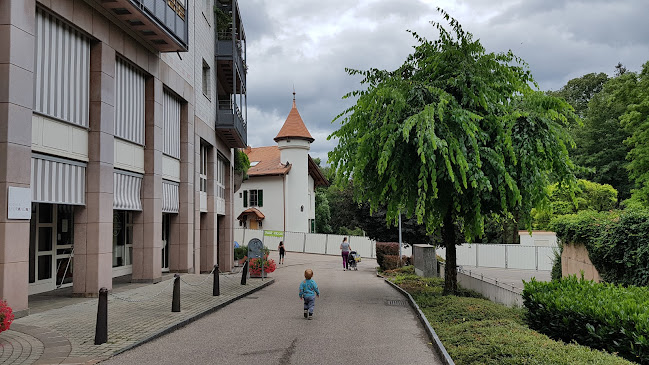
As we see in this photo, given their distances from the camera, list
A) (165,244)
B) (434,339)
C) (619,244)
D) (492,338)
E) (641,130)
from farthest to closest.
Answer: (641,130)
(165,244)
(619,244)
(434,339)
(492,338)

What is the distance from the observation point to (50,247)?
51.9ft

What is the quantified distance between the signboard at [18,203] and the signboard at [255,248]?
34.6ft

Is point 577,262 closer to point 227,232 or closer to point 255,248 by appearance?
point 255,248

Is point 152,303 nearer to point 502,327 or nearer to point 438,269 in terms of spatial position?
point 502,327

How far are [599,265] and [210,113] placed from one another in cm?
1861

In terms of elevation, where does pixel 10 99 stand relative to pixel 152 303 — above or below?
above

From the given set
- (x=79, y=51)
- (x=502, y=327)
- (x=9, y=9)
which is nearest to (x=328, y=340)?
(x=502, y=327)

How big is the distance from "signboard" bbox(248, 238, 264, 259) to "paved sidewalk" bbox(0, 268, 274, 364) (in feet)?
13.6

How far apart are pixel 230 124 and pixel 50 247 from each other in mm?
12330

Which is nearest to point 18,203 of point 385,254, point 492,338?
point 492,338

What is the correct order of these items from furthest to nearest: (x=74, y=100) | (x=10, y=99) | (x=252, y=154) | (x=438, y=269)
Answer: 1. (x=252, y=154)
2. (x=438, y=269)
3. (x=74, y=100)
4. (x=10, y=99)

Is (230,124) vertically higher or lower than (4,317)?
higher

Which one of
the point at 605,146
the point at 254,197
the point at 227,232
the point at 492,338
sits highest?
the point at 605,146

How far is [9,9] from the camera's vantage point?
34.7 ft
